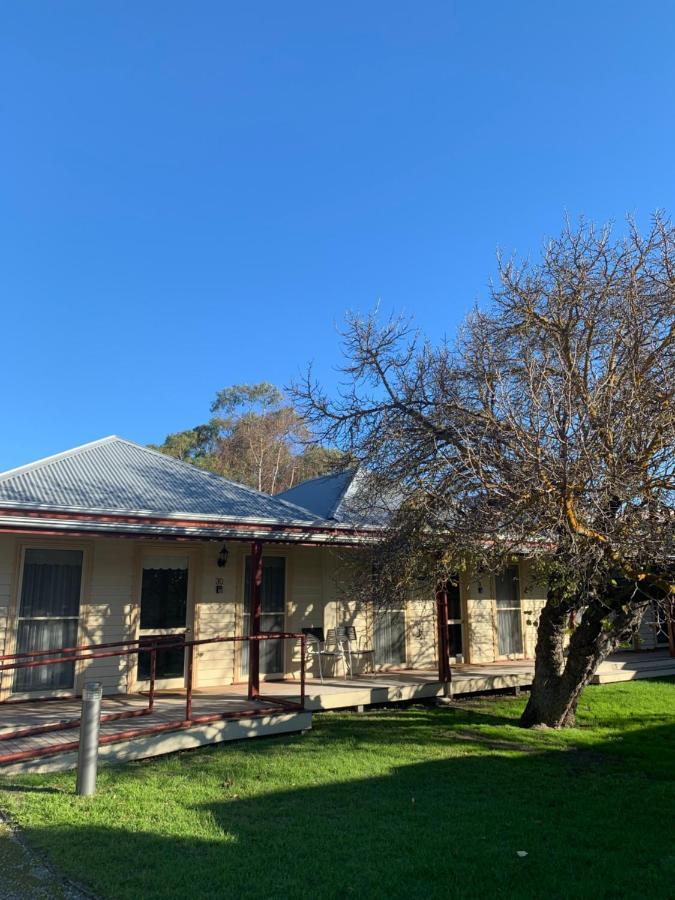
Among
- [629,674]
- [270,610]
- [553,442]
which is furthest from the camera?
[629,674]

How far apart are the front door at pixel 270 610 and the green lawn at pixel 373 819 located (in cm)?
256

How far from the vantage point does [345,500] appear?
471 inches

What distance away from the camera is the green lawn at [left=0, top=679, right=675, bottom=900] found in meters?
3.78

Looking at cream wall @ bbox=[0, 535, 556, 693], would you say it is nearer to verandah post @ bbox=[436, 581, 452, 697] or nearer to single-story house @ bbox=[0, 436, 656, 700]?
single-story house @ bbox=[0, 436, 656, 700]

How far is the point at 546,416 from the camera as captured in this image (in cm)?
664

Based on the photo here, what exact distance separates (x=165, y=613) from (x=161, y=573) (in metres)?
0.62

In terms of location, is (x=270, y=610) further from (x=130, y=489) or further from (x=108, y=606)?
(x=130, y=489)

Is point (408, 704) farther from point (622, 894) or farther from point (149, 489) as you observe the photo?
point (622, 894)

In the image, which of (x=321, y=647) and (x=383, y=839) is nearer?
(x=383, y=839)

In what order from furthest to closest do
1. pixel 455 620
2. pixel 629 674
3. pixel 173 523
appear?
pixel 629 674 < pixel 455 620 < pixel 173 523

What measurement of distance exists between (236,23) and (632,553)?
11419mm

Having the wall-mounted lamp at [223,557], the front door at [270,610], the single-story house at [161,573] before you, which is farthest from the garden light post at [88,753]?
the front door at [270,610]

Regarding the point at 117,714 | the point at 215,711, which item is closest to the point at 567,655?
the point at 215,711

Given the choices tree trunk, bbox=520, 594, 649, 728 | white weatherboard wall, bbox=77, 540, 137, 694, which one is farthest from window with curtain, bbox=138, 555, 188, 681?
tree trunk, bbox=520, 594, 649, 728
